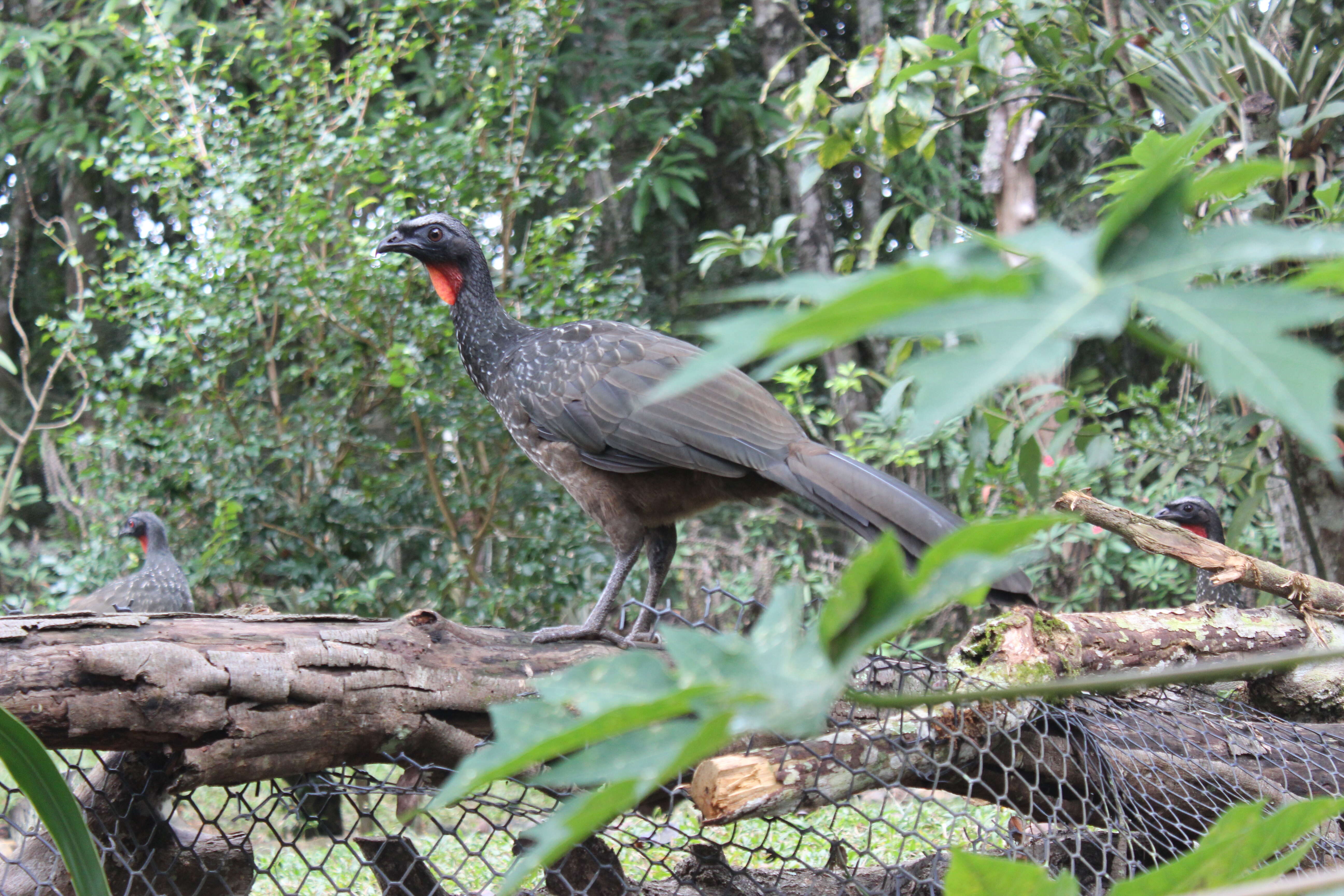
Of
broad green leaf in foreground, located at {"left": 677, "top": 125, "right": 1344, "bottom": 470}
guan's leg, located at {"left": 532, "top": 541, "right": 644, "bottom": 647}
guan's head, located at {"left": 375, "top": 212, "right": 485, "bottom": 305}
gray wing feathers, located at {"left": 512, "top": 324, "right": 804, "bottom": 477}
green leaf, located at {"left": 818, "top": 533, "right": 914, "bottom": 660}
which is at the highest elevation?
broad green leaf in foreground, located at {"left": 677, "top": 125, "right": 1344, "bottom": 470}

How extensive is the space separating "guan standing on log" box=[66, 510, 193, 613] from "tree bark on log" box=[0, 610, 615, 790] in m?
2.71

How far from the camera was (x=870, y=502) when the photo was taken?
2252 millimetres

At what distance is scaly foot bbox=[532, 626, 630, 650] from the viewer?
236 cm

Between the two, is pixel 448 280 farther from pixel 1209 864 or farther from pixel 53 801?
pixel 1209 864

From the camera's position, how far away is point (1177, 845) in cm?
191

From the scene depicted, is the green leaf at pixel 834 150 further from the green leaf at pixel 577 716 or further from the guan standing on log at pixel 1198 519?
the green leaf at pixel 577 716

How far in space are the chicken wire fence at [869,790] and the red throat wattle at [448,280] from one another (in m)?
1.73

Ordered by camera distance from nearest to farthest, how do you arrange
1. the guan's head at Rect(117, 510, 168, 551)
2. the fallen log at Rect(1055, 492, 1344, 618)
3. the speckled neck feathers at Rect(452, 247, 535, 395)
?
the fallen log at Rect(1055, 492, 1344, 618) → the speckled neck feathers at Rect(452, 247, 535, 395) → the guan's head at Rect(117, 510, 168, 551)

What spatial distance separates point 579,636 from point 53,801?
1375 millimetres

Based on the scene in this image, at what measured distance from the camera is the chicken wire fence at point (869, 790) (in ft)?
5.84

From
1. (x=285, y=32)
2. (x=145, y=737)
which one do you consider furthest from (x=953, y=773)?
(x=285, y=32)

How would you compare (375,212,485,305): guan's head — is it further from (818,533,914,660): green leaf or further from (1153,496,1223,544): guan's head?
(818,533,914,660): green leaf

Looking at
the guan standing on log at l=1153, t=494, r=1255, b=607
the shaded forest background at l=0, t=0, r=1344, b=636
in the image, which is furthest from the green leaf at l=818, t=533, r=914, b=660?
the guan standing on log at l=1153, t=494, r=1255, b=607

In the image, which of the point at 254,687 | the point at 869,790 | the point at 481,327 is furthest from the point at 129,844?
the point at 481,327
